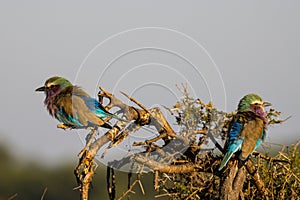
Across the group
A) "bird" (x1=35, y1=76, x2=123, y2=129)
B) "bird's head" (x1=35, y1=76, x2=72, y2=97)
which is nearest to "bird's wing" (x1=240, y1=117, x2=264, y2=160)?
"bird" (x1=35, y1=76, x2=123, y2=129)

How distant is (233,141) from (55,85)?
201 cm

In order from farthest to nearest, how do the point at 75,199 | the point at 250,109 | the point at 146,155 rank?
the point at 75,199, the point at 250,109, the point at 146,155

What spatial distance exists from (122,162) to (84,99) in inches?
41.8

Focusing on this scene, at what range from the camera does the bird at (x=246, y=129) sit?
20.2ft

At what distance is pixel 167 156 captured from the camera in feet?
19.8

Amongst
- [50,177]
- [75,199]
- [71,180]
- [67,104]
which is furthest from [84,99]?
[50,177]

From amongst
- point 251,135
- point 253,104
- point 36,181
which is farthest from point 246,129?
point 36,181

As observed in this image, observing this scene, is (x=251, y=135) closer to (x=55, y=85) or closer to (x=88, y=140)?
(x=88, y=140)

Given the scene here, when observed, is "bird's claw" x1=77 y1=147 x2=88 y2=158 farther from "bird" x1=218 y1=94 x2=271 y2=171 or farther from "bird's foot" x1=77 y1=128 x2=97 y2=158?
"bird" x1=218 y1=94 x2=271 y2=171

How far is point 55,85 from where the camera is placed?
7.14 m

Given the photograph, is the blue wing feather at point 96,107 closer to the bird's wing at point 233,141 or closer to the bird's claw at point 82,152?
the bird's claw at point 82,152

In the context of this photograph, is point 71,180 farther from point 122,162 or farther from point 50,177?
point 122,162

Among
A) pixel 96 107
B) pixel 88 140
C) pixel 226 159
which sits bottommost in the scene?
pixel 88 140

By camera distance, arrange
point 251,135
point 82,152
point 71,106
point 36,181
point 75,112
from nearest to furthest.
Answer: point 82,152, point 251,135, point 75,112, point 71,106, point 36,181
